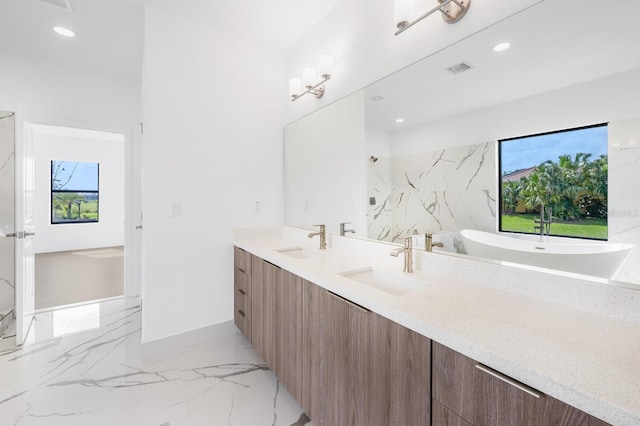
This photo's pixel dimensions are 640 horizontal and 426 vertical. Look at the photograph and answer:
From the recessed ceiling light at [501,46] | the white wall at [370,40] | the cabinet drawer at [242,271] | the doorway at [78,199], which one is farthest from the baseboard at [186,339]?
the doorway at [78,199]

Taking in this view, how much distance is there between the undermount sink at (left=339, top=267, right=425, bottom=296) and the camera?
4.30 ft

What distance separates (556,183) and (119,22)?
125 inches

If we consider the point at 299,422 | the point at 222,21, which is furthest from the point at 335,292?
the point at 222,21

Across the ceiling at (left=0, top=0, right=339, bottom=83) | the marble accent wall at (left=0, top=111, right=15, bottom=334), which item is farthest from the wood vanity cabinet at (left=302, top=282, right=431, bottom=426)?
the marble accent wall at (left=0, top=111, right=15, bottom=334)

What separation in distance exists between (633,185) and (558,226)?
235mm

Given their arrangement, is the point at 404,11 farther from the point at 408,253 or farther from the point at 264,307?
the point at 264,307

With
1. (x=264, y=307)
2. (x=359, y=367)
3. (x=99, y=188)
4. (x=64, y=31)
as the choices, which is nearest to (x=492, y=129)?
(x=359, y=367)

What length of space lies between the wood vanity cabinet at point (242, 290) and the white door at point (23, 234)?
69.8 inches

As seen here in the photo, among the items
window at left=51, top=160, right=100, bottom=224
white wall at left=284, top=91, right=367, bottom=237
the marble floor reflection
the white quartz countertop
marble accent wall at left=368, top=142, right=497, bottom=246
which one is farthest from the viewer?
window at left=51, top=160, right=100, bottom=224

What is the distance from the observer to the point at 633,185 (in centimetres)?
86

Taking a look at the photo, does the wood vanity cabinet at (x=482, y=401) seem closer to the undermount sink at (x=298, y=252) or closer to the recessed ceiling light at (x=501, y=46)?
the recessed ceiling light at (x=501, y=46)

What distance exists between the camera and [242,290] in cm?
226

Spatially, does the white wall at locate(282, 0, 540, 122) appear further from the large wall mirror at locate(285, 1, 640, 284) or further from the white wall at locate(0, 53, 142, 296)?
the white wall at locate(0, 53, 142, 296)

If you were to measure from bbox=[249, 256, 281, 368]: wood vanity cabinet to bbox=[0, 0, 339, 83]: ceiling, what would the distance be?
6.19 feet
